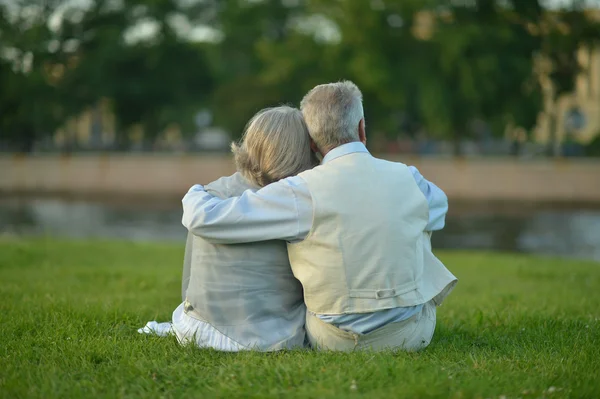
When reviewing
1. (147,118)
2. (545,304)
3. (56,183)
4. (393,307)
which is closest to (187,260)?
(393,307)

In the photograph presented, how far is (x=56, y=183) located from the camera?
3703 centimetres

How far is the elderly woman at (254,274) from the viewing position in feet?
12.8

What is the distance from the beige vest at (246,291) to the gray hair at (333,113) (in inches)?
18.7

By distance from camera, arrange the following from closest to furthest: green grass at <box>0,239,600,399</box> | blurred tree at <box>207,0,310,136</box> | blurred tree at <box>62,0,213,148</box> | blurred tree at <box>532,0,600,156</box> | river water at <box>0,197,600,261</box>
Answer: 1. green grass at <box>0,239,600,399</box>
2. river water at <box>0,197,600,261</box>
3. blurred tree at <box>532,0,600,156</box>
4. blurred tree at <box>207,0,310,136</box>
5. blurred tree at <box>62,0,213,148</box>

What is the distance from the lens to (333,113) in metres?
3.80

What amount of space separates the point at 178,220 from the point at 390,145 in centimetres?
1719

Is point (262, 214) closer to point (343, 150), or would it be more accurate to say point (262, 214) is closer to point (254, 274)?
point (254, 274)

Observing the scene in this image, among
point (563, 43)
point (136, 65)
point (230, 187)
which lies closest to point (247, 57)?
point (136, 65)

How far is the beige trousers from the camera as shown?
397 cm

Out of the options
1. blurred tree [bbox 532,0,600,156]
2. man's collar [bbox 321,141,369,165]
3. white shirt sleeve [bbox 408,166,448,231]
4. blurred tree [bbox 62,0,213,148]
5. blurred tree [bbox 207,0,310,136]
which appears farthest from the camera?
blurred tree [bbox 62,0,213,148]

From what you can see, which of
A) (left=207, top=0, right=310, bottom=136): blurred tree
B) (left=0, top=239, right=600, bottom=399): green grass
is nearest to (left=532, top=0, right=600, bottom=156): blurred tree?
(left=207, top=0, right=310, bottom=136): blurred tree

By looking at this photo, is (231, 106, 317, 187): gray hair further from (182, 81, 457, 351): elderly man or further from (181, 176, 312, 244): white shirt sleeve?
(181, 176, 312, 244): white shirt sleeve

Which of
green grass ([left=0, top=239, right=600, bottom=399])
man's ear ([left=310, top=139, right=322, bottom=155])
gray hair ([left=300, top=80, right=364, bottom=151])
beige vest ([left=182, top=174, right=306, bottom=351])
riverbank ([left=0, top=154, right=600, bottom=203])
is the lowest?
riverbank ([left=0, top=154, right=600, bottom=203])

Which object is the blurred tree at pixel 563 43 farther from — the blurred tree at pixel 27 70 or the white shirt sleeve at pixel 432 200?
the white shirt sleeve at pixel 432 200
